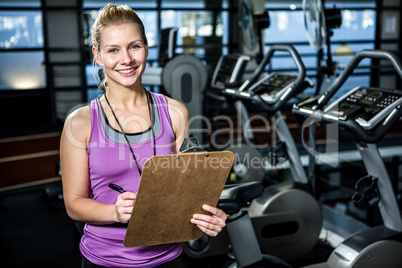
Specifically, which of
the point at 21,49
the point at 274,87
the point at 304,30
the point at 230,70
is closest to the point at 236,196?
the point at 274,87

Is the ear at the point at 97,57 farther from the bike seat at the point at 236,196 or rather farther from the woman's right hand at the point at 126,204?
the bike seat at the point at 236,196

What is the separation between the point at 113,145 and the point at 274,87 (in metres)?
2.02

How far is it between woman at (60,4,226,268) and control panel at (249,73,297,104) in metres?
1.74

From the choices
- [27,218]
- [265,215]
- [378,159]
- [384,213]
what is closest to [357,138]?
[378,159]

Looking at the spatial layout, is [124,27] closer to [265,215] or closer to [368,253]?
[368,253]

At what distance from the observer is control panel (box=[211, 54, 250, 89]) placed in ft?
12.4

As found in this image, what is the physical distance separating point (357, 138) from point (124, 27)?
4.22 ft

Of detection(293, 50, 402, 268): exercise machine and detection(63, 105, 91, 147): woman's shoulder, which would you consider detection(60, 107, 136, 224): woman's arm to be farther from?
detection(293, 50, 402, 268): exercise machine

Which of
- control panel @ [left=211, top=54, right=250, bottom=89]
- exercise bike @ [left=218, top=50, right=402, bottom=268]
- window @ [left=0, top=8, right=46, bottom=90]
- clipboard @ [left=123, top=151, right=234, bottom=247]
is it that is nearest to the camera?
clipboard @ [left=123, top=151, right=234, bottom=247]

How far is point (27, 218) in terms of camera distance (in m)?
3.87

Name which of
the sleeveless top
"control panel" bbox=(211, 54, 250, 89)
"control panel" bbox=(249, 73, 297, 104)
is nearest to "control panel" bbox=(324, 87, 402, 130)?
"control panel" bbox=(249, 73, 297, 104)

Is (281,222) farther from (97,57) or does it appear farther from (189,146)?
(97,57)

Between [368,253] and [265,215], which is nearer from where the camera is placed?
[368,253]

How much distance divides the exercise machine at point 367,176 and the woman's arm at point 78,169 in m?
1.28
